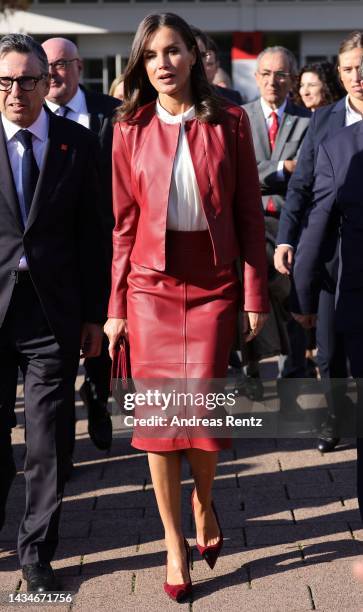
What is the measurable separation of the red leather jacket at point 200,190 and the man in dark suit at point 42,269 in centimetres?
16

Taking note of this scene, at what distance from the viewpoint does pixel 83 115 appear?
258 inches

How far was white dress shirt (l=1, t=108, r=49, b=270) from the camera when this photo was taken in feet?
15.0

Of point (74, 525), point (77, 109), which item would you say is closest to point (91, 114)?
point (77, 109)

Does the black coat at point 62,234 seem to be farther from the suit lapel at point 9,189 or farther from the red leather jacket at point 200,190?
the red leather jacket at point 200,190

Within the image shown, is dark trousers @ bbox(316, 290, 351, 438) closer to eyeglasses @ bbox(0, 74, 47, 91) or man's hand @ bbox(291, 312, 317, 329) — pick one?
man's hand @ bbox(291, 312, 317, 329)

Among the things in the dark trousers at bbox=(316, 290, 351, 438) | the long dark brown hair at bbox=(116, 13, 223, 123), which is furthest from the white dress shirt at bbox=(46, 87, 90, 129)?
the long dark brown hair at bbox=(116, 13, 223, 123)

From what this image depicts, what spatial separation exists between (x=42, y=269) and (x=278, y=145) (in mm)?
3046

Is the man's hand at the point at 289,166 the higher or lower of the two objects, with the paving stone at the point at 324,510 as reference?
higher

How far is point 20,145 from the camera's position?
4.61m

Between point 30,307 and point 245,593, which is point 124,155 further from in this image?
point 245,593

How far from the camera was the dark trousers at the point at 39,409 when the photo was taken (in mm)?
4629

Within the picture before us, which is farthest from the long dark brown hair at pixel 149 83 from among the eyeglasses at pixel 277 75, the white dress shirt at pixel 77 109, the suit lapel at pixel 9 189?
the eyeglasses at pixel 277 75

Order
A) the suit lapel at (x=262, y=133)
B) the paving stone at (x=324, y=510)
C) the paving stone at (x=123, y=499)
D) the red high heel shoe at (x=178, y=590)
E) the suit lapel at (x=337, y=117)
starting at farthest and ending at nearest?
the suit lapel at (x=262, y=133) → the suit lapel at (x=337, y=117) → the paving stone at (x=123, y=499) → the paving stone at (x=324, y=510) → the red high heel shoe at (x=178, y=590)

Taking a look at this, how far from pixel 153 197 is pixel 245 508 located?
176 cm
